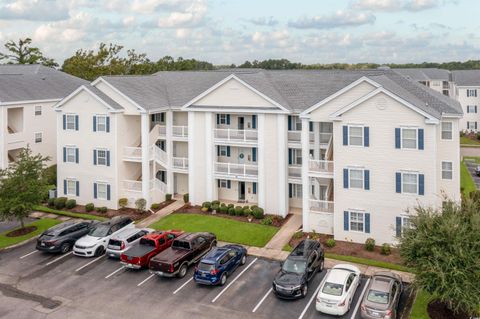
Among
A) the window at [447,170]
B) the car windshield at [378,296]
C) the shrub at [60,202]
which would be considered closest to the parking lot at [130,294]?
the car windshield at [378,296]

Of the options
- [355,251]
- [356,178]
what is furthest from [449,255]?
[356,178]

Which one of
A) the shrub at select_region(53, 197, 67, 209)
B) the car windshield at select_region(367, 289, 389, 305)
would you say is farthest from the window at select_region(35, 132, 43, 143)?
the car windshield at select_region(367, 289, 389, 305)

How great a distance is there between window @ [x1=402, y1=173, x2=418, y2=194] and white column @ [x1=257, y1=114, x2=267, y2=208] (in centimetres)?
1195

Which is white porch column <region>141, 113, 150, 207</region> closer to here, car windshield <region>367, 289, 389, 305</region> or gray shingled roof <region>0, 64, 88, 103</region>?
gray shingled roof <region>0, 64, 88, 103</region>

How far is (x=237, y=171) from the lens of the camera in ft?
127

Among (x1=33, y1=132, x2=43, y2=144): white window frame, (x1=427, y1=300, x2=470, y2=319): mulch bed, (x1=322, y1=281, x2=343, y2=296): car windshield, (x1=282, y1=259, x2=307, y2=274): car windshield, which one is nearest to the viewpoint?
(x1=427, y1=300, x2=470, y2=319): mulch bed

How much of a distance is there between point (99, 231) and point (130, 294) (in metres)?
7.86

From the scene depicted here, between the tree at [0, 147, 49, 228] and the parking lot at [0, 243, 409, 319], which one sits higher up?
the tree at [0, 147, 49, 228]

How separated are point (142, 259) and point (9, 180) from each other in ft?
46.6

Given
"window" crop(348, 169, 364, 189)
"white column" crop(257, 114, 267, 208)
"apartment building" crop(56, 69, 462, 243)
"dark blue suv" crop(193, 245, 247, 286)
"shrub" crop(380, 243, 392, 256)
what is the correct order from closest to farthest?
"dark blue suv" crop(193, 245, 247, 286), "shrub" crop(380, 243, 392, 256), "apartment building" crop(56, 69, 462, 243), "window" crop(348, 169, 364, 189), "white column" crop(257, 114, 267, 208)

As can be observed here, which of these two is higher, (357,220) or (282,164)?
(282,164)

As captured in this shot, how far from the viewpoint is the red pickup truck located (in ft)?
85.4

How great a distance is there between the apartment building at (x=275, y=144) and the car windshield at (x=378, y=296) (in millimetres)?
8593

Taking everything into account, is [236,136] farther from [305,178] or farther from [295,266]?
[295,266]
